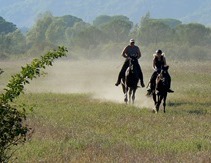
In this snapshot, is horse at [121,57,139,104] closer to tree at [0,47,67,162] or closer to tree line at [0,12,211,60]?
tree at [0,47,67,162]

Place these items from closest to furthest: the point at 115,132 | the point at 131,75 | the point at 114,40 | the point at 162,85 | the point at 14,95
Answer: the point at 14,95, the point at 115,132, the point at 162,85, the point at 131,75, the point at 114,40

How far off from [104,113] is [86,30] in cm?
10458

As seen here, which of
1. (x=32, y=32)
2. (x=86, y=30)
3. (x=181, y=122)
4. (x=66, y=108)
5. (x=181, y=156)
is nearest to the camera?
(x=181, y=156)

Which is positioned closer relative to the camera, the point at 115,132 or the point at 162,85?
the point at 115,132

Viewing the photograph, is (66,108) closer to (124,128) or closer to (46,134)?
(124,128)

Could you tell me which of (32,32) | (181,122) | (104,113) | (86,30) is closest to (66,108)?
(104,113)

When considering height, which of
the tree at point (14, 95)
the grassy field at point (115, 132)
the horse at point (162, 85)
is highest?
the tree at point (14, 95)

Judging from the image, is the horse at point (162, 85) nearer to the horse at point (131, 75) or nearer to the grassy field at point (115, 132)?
the grassy field at point (115, 132)

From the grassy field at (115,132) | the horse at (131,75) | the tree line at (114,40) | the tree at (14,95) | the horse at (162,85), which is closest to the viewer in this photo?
the tree at (14,95)

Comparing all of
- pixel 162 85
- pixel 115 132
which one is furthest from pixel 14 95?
pixel 162 85

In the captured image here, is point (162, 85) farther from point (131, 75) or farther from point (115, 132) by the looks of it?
point (115, 132)

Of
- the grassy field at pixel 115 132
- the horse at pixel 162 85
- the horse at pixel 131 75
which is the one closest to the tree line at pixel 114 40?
the horse at pixel 131 75

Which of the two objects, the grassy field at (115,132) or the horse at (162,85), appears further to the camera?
the horse at (162,85)

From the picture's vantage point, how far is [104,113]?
61.0 feet
